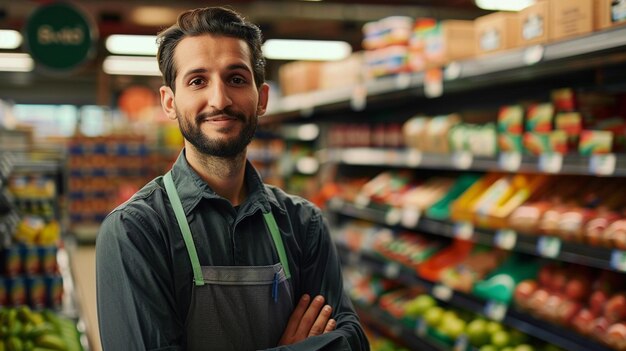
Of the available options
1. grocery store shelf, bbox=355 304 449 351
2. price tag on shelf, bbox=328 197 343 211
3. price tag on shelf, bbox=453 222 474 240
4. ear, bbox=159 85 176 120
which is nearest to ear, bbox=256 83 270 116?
ear, bbox=159 85 176 120

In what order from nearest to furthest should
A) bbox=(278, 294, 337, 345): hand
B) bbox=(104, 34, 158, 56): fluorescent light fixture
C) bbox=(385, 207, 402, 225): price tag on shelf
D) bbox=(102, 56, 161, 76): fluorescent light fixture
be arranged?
bbox=(278, 294, 337, 345): hand, bbox=(385, 207, 402, 225): price tag on shelf, bbox=(104, 34, 158, 56): fluorescent light fixture, bbox=(102, 56, 161, 76): fluorescent light fixture

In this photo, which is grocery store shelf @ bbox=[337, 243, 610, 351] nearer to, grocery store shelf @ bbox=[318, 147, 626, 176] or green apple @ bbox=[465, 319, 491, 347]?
green apple @ bbox=[465, 319, 491, 347]

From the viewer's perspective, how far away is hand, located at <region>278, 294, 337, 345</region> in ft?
6.15

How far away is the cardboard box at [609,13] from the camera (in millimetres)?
2795

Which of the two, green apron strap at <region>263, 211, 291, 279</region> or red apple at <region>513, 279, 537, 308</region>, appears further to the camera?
red apple at <region>513, 279, 537, 308</region>

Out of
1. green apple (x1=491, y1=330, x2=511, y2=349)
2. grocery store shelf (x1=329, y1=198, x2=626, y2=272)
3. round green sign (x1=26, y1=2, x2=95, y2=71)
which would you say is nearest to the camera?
grocery store shelf (x1=329, y1=198, x2=626, y2=272)

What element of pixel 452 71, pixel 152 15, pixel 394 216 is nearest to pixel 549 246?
pixel 452 71

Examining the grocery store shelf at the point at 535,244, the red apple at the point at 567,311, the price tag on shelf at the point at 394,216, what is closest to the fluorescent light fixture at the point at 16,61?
the price tag on shelf at the point at 394,216

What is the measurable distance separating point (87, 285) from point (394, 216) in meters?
4.18

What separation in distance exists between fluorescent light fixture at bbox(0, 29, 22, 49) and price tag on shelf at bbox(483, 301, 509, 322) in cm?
1298

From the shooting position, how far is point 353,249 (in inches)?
233

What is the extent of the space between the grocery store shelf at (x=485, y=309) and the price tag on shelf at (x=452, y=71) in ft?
4.16

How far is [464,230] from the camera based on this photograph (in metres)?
4.18

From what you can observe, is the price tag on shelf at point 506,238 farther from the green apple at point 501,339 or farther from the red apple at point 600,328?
the red apple at point 600,328
